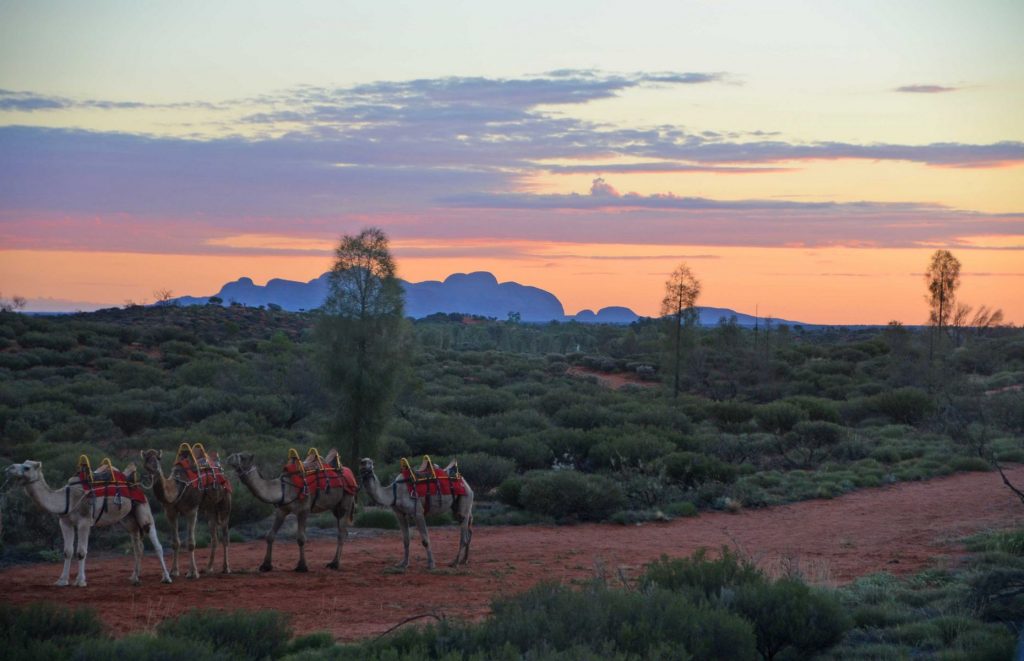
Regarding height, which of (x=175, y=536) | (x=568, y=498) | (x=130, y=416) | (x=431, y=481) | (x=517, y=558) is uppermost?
(x=431, y=481)

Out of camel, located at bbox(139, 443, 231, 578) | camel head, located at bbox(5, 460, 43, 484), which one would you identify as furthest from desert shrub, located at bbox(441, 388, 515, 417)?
camel head, located at bbox(5, 460, 43, 484)

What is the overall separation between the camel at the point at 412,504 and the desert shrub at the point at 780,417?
20119 millimetres

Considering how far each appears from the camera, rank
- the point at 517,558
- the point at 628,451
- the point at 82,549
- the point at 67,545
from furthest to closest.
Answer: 1. the point at 628,451
2. the point at 517,558
3. the point at 67,545
4. the point at 82,549

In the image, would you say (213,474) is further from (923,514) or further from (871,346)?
(871,346)

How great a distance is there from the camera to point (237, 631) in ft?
28.6

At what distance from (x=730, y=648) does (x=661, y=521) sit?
498 inches

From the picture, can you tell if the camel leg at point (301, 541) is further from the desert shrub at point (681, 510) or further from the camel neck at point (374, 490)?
the desert shrub at point (681, 510)

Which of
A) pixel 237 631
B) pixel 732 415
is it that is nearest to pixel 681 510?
pixel 732 415

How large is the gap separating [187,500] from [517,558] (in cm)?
547

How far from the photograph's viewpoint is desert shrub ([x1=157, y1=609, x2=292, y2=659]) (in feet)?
27.4

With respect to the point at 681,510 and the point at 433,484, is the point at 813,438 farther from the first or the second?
the point at 433,484

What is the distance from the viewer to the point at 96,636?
8.33 metres

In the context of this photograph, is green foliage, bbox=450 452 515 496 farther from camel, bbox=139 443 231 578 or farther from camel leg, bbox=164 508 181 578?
camel leg, bbox=164 508 181 578

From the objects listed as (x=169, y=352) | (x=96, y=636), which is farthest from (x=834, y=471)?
(x=169, y=352)
